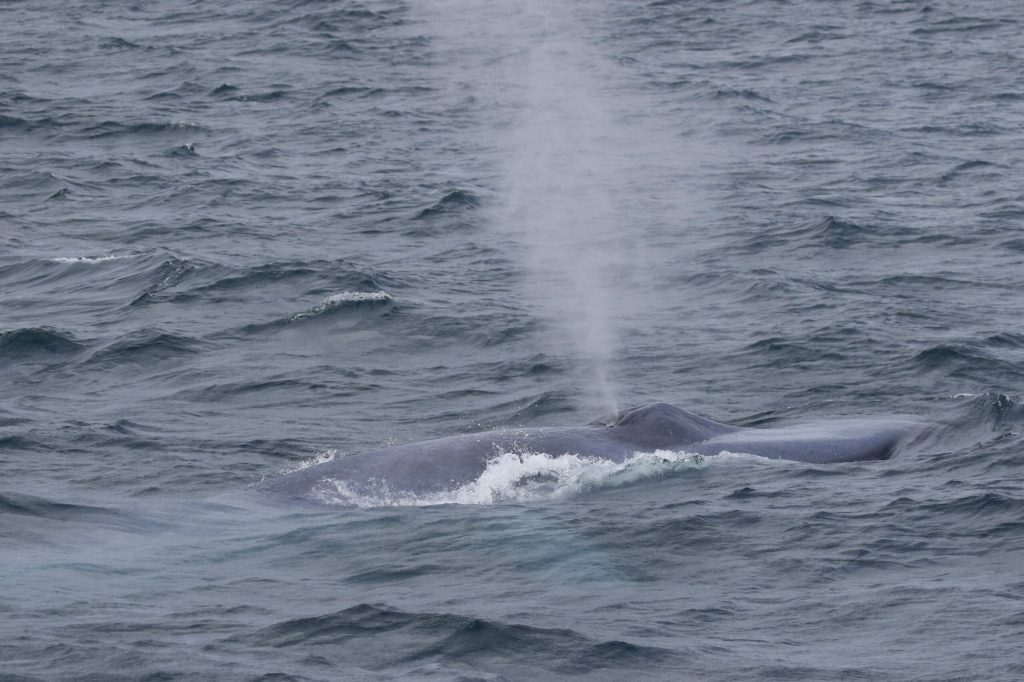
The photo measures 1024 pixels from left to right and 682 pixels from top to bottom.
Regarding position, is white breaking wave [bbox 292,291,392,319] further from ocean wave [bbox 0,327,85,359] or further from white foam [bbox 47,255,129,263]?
white foam [bbox 47,255,129,263]

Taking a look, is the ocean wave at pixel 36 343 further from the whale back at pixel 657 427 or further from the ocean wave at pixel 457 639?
the ocean wave at pixel 457 639

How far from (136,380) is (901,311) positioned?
14525 millimetres

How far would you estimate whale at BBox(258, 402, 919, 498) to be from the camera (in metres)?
22.9

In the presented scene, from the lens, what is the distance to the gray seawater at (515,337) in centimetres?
1828

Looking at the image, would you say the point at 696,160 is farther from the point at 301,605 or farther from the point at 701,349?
the point at 301,605

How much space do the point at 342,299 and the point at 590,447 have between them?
1291cm

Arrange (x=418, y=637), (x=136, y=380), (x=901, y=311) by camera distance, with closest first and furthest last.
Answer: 1. (x=418, y=637)
2. (x=136, y=380)
3. (x=901, y=311)

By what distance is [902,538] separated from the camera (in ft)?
68.5

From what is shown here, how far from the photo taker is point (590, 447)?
23578 millimetres

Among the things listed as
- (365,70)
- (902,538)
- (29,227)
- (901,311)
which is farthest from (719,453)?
(365,70)

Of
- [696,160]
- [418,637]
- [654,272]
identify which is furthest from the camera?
[696,160]

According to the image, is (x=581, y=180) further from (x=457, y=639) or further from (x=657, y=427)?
(x=457, y=639)

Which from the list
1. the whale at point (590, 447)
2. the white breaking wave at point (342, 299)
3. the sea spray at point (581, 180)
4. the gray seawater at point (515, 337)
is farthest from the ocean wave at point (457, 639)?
the white breaking wave at point (342, 299)

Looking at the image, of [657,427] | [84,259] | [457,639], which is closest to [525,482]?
[657,427]
